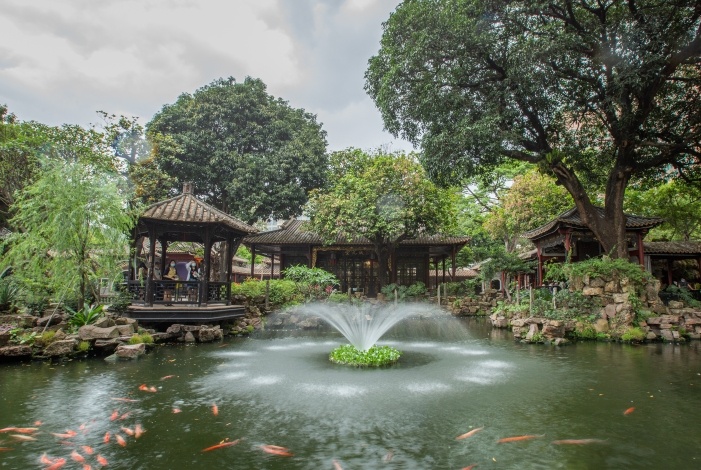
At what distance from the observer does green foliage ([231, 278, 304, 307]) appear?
59.7 feet

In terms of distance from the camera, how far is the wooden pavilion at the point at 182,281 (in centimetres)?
1242

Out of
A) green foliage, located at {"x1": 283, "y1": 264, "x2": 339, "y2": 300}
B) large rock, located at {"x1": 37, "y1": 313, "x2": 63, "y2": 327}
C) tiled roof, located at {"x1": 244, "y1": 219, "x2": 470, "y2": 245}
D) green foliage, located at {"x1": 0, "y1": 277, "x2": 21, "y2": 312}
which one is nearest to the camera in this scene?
large rock, located at {"x1": 37, "y1": 313, "x2": 63, "y2": 327}

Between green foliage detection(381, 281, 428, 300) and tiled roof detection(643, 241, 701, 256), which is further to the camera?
green foliage detection(381, 281, 428, 300)

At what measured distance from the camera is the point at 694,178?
17.2 metres

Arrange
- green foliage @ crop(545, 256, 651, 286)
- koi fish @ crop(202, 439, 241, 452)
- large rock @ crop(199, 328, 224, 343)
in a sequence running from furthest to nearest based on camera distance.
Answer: green foliage @ crop(545, 256, 651, 286) < large rock @ crop(199, 328, 224, 343) < koi fish @ crop(202, 439, 241, 452)

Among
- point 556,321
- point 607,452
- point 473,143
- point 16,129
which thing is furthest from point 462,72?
point 16,129

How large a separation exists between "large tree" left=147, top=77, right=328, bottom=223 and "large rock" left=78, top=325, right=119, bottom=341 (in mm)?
16565

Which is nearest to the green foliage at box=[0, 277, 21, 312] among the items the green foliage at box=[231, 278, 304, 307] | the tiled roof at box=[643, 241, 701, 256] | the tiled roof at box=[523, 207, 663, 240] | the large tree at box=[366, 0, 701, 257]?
the green foliage at box=[231, 278, 304, 307]

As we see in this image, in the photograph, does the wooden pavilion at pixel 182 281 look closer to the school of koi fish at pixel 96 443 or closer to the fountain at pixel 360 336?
the fountain at pixel 360 336

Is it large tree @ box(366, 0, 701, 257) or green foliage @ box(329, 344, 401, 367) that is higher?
large tree @ box(366, 0, 701, 257)

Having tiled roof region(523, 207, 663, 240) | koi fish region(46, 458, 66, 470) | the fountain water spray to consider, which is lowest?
koi fish region(46, 458, 66, 470)

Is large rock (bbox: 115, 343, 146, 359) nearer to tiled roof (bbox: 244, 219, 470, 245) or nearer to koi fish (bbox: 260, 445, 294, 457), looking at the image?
koi fish (bbox: 260, 445, 294, 457)

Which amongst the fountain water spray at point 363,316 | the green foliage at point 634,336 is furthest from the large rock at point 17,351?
the green foliage at point 634,336

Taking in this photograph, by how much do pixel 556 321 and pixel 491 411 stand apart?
8229 mm
